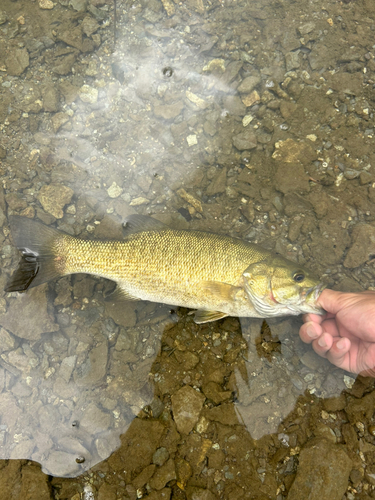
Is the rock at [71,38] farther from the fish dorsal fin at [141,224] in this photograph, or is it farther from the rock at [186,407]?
the rock at [186,407]

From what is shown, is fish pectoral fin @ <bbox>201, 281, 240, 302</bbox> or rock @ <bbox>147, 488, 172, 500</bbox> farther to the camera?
fish pectoral fin @ <bbox>201, 281, 240, 302</bbox>

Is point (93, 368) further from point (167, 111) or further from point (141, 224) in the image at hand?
point (167, 111)

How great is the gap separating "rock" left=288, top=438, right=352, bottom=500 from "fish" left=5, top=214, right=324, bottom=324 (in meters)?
1.34

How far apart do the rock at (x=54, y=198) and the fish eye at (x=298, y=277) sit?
2894 mm

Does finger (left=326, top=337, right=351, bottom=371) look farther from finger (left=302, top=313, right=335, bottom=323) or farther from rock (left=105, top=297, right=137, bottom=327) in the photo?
rock (left=105, top=297, right=137, bottom=327)

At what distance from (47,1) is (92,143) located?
6.92 ft

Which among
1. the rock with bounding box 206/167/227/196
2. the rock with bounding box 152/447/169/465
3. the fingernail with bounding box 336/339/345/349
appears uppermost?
the rock with bounding box 206/167/227/196

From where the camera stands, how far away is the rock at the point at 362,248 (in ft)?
11.9

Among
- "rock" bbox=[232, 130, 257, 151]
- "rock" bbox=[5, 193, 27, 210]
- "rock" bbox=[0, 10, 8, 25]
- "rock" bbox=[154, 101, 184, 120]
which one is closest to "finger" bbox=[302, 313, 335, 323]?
"rock" bbox=[232, 130, 257, 151]

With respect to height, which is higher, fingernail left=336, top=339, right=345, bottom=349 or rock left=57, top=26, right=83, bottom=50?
rock left=57, top=26, right=83, bottom=50

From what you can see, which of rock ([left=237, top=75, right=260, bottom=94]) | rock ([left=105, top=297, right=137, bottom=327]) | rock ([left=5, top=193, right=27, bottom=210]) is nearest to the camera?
rock ([left=105, top=297, right=137, bottom=327])

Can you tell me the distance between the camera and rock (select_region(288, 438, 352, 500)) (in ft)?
9.48

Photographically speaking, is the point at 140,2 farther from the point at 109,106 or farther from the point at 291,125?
the point at 291,125

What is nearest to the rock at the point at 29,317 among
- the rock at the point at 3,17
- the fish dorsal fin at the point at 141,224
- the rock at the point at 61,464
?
the rock at the point at 61,464
